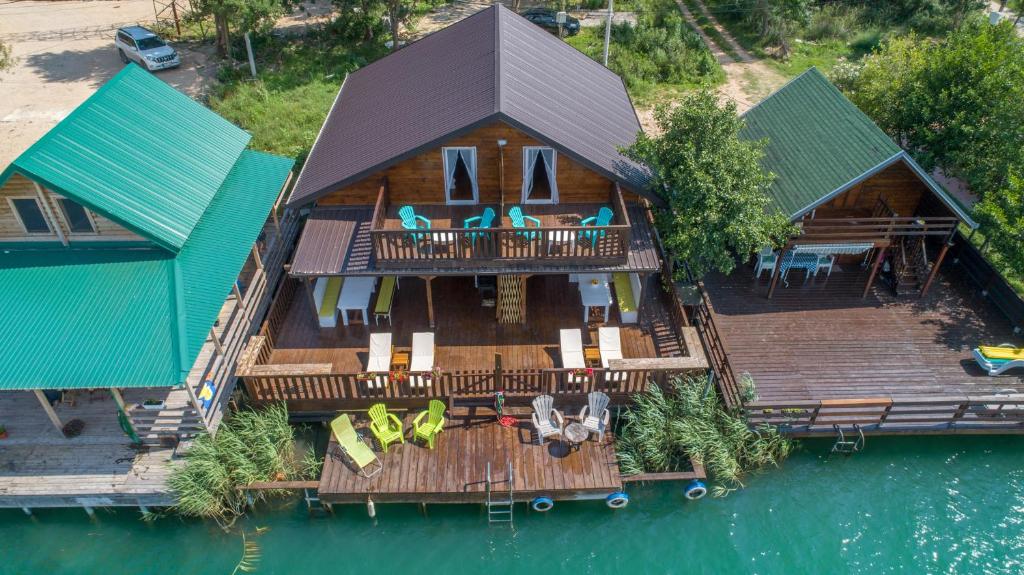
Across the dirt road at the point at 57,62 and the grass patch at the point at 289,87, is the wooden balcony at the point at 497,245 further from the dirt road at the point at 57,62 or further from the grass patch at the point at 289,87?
the dirt road at the point at 57,62

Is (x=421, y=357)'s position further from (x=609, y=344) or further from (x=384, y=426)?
(x=609, y=344)

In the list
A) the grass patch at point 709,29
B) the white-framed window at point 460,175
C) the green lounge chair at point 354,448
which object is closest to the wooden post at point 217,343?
the green lounge chair at point 354,448

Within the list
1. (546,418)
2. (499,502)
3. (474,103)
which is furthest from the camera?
(474,103)

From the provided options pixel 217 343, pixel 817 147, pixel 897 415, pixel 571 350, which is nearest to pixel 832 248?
pixel 817 147

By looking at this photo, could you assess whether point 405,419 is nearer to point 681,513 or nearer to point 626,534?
point 626,534

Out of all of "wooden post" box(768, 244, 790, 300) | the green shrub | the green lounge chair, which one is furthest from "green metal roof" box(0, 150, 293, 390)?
"wooden post" box(768, 244, 790, 300)

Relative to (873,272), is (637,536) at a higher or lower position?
lower

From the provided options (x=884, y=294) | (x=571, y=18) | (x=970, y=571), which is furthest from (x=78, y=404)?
(x=571, y=18)
